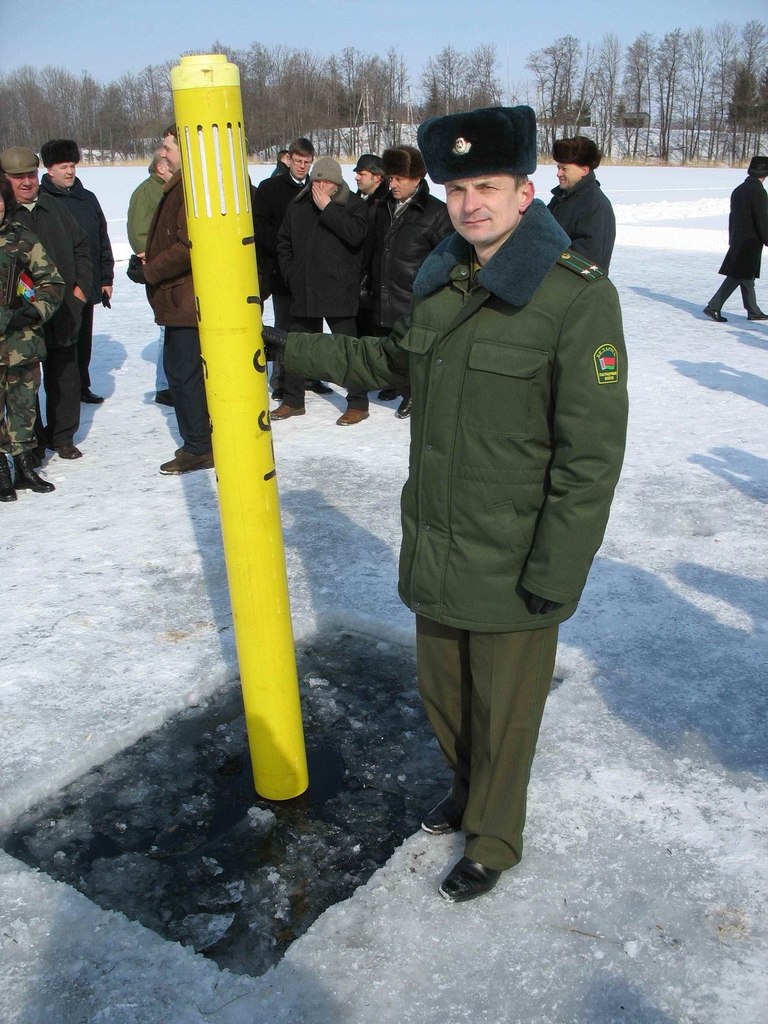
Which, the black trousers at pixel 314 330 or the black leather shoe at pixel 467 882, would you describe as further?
the black trousers at pixel 314 330

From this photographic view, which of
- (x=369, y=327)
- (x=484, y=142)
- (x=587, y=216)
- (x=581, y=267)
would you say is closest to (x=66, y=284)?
(x=369, y=327)

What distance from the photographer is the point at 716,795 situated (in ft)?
8.91

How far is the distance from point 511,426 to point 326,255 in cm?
482

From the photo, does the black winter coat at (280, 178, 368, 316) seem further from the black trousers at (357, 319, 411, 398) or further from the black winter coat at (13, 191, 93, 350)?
the black winter coat at (13, 191, 93, 350)

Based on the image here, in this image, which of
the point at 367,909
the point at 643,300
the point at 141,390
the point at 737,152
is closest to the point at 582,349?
the point at 367,909

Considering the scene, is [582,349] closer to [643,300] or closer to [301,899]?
[301,899]

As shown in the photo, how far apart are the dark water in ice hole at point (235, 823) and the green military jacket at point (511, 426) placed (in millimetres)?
802

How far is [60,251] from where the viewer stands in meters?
5.84

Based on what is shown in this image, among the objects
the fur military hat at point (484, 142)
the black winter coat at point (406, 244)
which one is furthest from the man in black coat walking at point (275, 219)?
the fur military hat at point (484, 142)

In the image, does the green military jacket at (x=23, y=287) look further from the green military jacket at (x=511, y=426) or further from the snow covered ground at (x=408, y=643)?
the green military jacket at (x=511, y=426)

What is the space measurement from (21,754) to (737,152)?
67529mm

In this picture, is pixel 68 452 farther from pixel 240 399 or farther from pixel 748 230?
pixel 748 230

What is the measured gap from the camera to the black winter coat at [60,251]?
226 inches

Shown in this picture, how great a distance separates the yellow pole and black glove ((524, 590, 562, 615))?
0.72m
